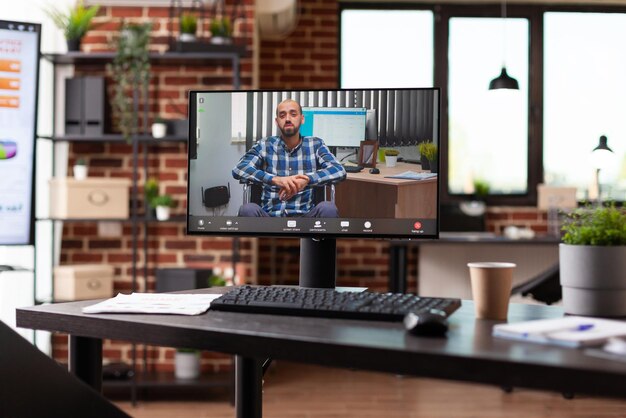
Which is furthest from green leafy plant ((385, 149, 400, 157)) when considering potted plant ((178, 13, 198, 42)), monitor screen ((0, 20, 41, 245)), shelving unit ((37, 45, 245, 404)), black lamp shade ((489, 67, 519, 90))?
black lamp shade ((489, 67, 519, 90))

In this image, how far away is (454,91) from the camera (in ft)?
18.5

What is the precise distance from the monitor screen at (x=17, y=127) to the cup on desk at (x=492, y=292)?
246cm

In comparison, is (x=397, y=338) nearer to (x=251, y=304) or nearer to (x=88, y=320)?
(x=251, y=304)

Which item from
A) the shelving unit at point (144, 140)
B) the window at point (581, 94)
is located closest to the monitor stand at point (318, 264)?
the shelving unit at point (144, 140)

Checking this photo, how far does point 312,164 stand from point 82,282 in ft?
8.04

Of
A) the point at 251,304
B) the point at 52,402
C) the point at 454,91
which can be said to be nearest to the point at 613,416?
the point at 454,91

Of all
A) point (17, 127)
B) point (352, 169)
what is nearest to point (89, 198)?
point (17, 127)

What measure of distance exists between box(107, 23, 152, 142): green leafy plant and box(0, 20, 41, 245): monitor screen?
0.61 m

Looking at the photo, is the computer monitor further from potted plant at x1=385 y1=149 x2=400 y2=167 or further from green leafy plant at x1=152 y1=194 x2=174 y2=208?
green leafy plant at x1=152 y1=194 x2=174 y2=208

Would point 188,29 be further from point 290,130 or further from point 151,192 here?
point 290,130

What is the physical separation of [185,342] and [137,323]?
11 cm

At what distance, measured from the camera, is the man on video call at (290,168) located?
199cm

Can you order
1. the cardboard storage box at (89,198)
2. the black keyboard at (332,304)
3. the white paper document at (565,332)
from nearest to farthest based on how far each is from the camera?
1. the white paper document at (565,332)
2. the black keyboard at (332,304)
3. the cardboard storage box at (89,198)

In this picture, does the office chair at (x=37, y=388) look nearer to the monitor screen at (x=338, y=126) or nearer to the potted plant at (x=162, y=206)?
the monitor screen at (x=338, y=126)
